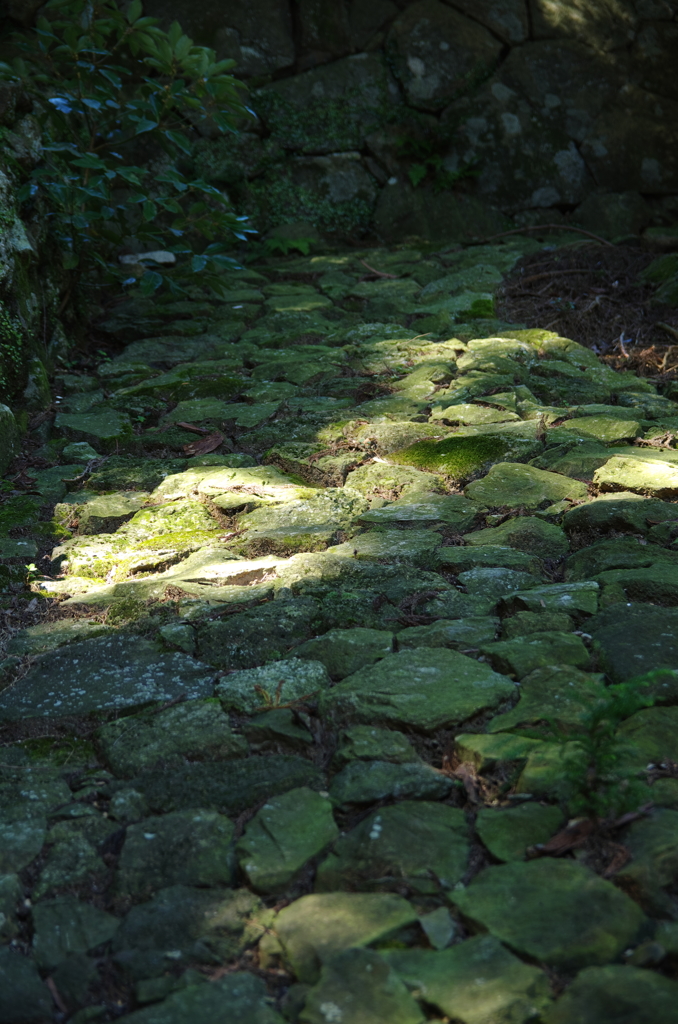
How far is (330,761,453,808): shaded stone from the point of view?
1747mm

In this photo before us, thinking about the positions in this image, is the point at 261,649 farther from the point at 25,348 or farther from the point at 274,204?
the point at 274,204

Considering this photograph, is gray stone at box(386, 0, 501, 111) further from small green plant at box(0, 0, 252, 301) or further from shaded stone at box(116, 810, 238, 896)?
shaded stone at box(116, 810, 238, 896)

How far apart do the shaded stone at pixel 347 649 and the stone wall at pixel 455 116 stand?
20.1ft

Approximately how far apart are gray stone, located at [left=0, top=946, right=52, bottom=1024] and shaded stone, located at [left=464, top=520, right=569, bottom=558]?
1.87 meters

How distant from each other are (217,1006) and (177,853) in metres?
0.37

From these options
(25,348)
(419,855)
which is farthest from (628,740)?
(25,348)

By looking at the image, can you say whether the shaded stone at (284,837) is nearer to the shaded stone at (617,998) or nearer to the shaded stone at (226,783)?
the shaded stone at (226,783)

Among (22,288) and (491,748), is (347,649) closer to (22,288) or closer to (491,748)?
(491,748)

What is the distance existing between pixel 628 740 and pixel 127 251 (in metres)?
6.16

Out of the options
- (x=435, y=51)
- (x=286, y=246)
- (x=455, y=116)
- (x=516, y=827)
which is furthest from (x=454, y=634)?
(x=435, y=51)

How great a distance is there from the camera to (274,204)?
7.67 m

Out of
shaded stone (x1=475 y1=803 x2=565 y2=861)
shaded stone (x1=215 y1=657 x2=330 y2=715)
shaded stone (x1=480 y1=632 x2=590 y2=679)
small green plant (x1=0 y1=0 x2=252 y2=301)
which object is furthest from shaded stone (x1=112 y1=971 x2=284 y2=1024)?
small green plant (x1=0 y1=0 x2=252 y2=301)

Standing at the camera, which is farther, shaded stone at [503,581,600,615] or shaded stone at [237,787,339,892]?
shaded stone at [503,581,600,615]

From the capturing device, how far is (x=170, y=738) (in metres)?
2.02
